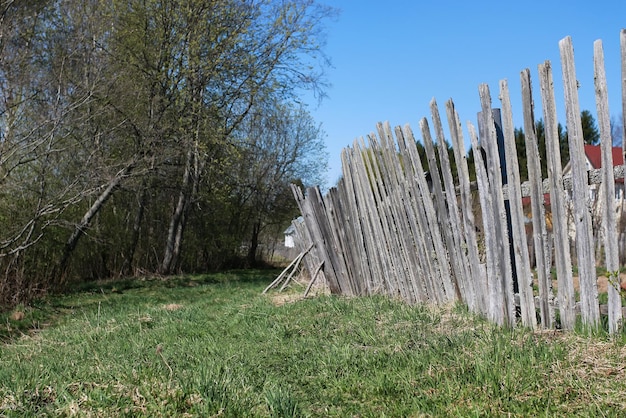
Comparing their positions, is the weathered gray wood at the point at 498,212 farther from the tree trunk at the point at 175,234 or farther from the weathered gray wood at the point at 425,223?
the tree trunk at the point at 175,234

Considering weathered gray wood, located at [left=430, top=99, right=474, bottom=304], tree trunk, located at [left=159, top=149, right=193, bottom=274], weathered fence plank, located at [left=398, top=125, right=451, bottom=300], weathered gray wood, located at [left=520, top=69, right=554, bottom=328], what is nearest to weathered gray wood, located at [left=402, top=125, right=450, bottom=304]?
weathered fence plank, located at [left=398, top=125, right=451, bottom=300]

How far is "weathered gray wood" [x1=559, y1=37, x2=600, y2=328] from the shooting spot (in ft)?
12.2

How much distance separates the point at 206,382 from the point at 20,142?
9365mm

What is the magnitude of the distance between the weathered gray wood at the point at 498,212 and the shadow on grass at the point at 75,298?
5.88m

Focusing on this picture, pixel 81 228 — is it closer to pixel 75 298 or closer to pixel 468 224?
pixel 75 298

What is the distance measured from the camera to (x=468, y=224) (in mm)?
5059

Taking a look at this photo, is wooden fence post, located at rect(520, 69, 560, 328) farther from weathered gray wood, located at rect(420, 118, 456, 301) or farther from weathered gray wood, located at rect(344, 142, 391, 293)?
weathered gray wood, located at rect(344, 142, 391, 293)

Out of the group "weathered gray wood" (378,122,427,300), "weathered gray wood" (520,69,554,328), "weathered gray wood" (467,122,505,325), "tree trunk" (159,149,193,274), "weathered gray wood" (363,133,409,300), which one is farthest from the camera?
"tree trunk" (159,149,193,274)

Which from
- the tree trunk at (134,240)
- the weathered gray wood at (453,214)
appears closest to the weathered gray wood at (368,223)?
the weathered gray wood at (453,214)

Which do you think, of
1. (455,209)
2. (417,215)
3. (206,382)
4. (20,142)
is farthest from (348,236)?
(20,142)

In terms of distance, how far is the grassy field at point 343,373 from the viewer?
2.98 metres

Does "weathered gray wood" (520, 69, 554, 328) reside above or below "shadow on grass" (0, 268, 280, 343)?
above

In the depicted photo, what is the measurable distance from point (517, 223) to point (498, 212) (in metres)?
0.21

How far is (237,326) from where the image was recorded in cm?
603
